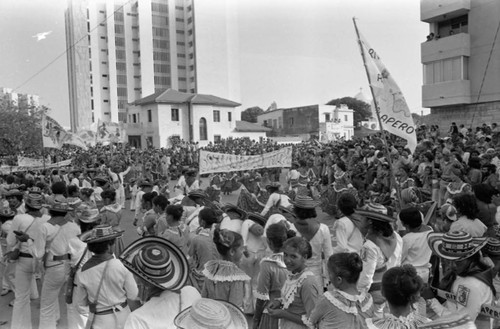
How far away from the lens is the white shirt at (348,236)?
4652mm

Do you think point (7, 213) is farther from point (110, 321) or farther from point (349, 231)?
point (349, 231)

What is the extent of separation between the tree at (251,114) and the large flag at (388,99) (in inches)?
3423

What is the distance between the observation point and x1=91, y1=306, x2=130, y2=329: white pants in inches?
138

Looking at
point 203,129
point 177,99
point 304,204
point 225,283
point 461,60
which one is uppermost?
point 177,99

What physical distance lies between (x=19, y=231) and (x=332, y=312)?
4.40 metres

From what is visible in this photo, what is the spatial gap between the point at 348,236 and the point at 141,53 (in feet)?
243

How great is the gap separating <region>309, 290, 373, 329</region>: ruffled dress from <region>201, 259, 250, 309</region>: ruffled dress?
116 centimetres

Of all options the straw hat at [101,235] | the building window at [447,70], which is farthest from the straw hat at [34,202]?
the building window at [447,70]

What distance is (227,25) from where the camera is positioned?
243ft

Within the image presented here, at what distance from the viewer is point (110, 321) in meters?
3.51

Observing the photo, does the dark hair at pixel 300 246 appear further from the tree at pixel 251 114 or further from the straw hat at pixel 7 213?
the tree at pixel 251 114

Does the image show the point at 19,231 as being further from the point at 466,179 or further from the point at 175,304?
the point at 466,179

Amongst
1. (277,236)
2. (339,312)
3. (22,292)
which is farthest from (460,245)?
(22,292)

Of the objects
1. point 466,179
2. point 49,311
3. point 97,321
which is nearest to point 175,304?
point 97,321
